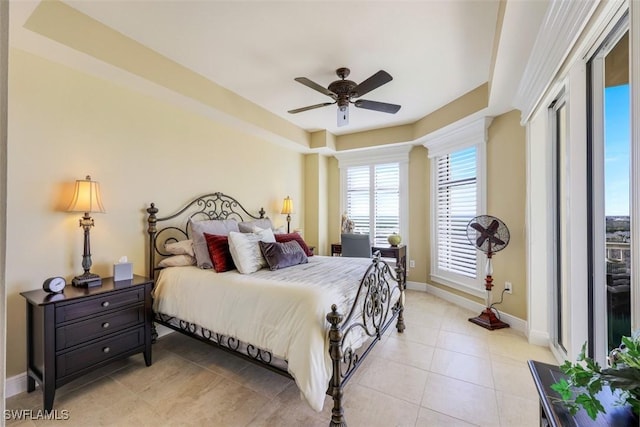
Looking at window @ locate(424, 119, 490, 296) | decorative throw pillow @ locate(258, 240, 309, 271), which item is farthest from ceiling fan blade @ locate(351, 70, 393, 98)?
window @ locate(424, 119, 490, 296)

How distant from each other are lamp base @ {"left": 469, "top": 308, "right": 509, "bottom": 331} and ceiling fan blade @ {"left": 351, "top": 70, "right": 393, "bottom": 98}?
2887mm

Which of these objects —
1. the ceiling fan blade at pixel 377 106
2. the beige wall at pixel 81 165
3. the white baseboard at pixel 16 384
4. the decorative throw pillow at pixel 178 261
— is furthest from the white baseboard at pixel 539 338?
the white baseboard at pixel 16 384

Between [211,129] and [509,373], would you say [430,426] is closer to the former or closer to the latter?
[509,373]

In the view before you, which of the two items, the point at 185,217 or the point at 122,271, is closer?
the point at 122,271

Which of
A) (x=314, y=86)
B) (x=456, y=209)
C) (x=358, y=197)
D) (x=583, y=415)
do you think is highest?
(x=314, y=86)

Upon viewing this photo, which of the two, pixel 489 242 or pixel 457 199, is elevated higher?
pixel 457 199

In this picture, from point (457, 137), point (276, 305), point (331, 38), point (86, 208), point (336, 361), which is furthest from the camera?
point (457, 137)

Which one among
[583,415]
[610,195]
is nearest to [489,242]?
[610,195]

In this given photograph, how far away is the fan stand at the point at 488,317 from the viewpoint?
10.3ft

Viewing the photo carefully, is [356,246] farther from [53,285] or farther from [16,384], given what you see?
[16,384]

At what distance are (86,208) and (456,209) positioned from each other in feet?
14.2

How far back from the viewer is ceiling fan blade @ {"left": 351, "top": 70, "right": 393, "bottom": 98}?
225 cm

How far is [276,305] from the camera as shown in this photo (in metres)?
1.86

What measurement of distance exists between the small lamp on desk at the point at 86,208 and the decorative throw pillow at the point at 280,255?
1.36 metres
